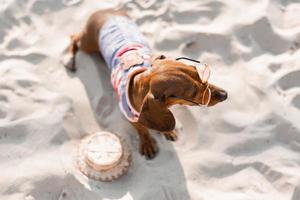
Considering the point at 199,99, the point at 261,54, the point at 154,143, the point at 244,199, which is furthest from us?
the point at 261,54

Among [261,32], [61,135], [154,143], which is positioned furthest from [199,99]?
[261,32]

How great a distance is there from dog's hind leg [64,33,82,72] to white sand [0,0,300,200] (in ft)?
0.20

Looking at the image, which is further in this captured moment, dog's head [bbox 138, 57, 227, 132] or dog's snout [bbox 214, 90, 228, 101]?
dog's snout [bbox 214, 90, 228, 101]

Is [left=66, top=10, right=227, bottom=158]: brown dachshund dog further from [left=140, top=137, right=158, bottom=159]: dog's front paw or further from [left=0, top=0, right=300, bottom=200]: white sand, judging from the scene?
[left=0, top=0, right=300, bottom=200]: white sand

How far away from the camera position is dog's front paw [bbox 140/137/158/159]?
300 centimetres

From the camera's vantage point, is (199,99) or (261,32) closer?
(199,99)

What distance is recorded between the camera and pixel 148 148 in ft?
9.86

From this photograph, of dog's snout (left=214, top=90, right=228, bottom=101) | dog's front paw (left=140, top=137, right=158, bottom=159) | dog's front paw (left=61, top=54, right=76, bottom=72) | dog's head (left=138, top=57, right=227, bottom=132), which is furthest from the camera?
dog's front paw (left=61, top=54, right=76, bottom=72)

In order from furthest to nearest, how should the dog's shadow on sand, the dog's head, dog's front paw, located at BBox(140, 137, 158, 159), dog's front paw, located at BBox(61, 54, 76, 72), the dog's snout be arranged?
1. dog's front paw, located at BBox(61, 54, 76, 72)
2. dog's front paw, located at BBox(140, 137, 158, 159)
3. the dog's shadow on sand
4. the dog's snout
5. the dog's head

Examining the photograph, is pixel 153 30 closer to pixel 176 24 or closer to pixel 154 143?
pixel 176 24

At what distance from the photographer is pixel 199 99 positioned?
8.00 feet

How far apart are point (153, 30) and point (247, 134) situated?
110 centimetres

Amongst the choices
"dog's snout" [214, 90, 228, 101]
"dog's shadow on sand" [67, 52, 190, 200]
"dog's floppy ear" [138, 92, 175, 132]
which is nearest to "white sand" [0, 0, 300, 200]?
"dog's shadow on sand" [67, 52, 190, 200]

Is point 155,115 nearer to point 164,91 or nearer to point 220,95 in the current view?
point 164,91
